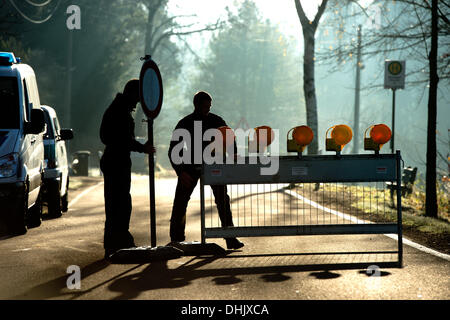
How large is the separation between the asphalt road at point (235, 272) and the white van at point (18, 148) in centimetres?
48

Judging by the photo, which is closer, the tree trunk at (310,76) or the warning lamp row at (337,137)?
the warning lamp row at (337,137)

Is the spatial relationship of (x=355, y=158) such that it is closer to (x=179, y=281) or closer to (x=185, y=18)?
(x=179, y=281)

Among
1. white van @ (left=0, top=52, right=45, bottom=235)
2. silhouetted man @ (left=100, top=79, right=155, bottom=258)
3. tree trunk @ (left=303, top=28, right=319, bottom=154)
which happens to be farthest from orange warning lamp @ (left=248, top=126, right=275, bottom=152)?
tree trunk @ (left=303, top=28, right=319, bottom=154)

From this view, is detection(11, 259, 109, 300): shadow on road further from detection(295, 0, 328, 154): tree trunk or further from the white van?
detection(295, 0, 328, 154): tree trunk

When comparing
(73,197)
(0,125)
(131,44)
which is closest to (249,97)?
(131,44)

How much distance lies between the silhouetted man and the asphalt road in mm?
377

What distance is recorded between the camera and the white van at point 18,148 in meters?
9.88

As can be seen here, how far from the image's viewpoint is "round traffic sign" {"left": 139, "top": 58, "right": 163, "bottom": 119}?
809cm

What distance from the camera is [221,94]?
81.6 metres

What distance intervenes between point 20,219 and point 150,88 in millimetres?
3317

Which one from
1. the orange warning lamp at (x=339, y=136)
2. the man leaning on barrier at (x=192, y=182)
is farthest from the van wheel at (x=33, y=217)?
the orange warning lamp at (x=339, y=136)

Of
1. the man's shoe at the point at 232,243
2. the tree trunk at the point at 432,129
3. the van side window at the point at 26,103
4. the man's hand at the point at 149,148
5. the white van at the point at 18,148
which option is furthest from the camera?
the tree trunk at the point at 432,129

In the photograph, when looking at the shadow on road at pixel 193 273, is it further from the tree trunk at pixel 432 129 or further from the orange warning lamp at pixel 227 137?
the tree trunk at pixel 432 129

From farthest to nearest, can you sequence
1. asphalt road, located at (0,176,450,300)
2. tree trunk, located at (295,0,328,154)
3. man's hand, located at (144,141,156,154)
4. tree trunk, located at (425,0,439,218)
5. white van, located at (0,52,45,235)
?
tree trunk, located at (295,0,328,154), tree trunk, located at (425,0,439,218), white van, located at (0,52,45,235), man's hand, located at (144,141,156,154), asphalt road, located at (0,176,450,300)
